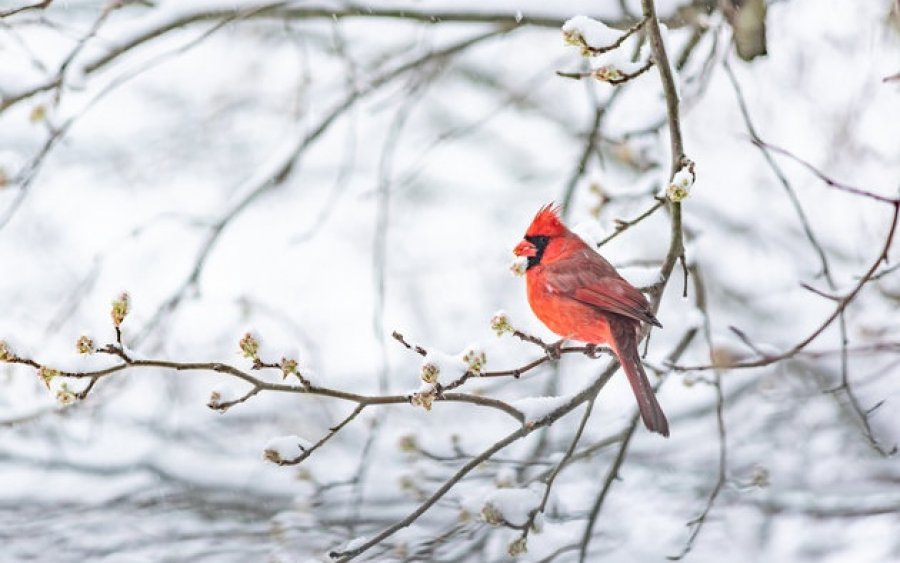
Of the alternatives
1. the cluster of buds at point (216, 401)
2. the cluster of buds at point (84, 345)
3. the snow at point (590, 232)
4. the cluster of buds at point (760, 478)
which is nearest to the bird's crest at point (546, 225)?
the snow at point (590, 232)

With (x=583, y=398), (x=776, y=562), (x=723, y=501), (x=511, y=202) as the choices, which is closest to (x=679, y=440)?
(x=723, y=501)

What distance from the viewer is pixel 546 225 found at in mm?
3617

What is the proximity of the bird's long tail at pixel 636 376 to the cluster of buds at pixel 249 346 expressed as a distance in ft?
3.25

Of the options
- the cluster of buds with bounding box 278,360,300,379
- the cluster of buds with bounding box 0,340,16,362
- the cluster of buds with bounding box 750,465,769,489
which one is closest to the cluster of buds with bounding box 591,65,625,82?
the cluster of buds with bounding box 278,360,300,379

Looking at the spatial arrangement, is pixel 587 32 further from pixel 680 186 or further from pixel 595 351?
pixel 595 351

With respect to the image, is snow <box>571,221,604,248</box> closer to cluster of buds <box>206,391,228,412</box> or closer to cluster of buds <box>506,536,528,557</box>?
cluster of buds <box>506,536,528,557</box>

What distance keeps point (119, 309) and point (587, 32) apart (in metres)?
1.21

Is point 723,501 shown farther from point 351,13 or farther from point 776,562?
point 351,13

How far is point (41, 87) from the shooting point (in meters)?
4.09

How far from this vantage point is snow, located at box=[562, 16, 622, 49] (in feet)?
8.80

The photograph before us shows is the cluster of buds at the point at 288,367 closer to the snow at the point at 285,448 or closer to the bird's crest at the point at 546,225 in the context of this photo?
the snow at the point at 285,448

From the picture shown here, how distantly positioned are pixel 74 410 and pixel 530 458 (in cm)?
174

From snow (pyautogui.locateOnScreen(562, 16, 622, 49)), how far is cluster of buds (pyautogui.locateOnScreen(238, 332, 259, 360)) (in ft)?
3.24

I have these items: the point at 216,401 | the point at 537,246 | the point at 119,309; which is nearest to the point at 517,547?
the point at 216,401
